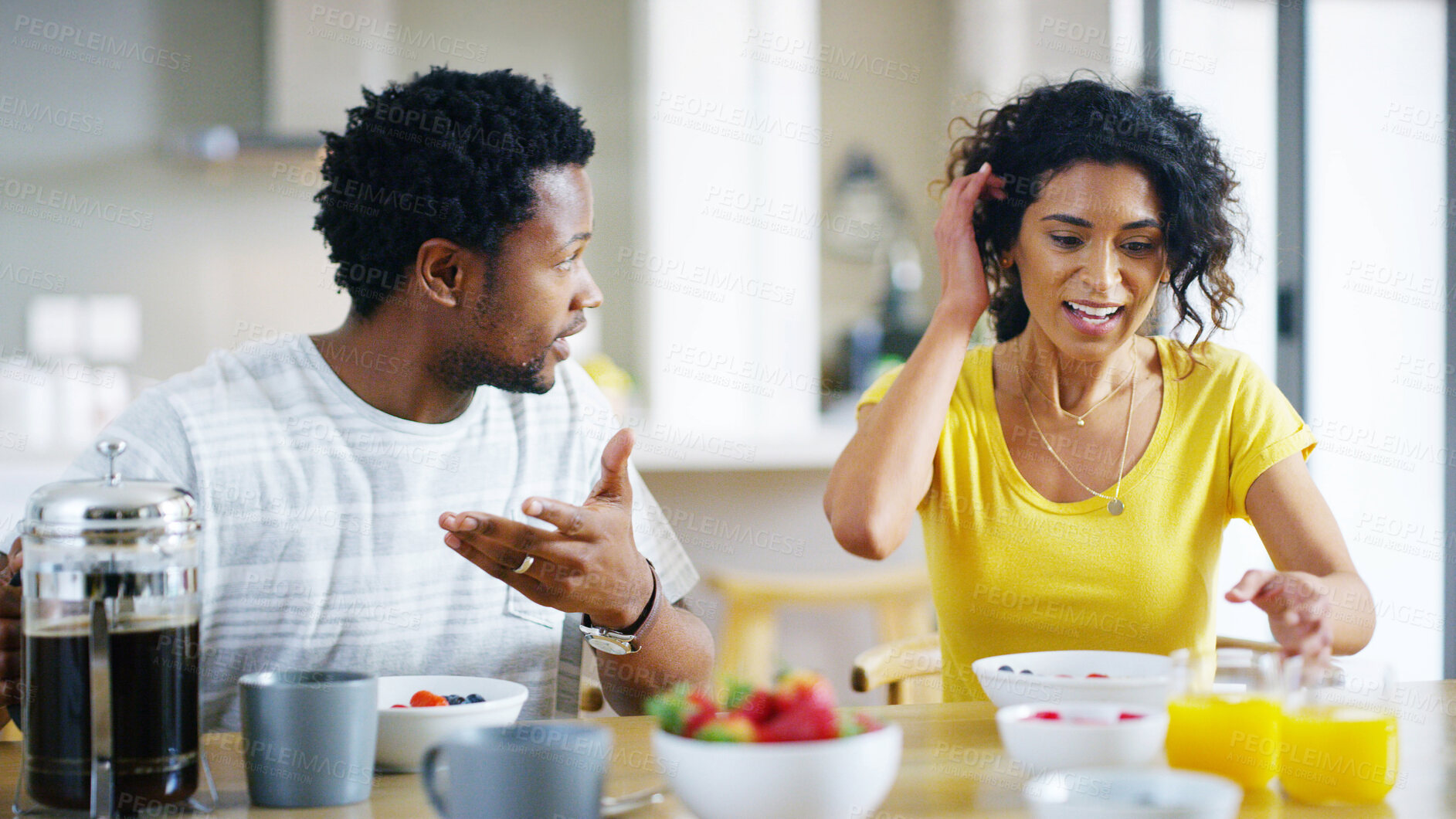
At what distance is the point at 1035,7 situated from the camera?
118 inches

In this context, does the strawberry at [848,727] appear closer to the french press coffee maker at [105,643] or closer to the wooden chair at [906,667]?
the french press coffee maker at [105,643]

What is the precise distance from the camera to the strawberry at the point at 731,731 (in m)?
0.72

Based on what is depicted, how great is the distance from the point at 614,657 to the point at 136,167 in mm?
2615

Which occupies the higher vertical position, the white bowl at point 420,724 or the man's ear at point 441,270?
the man's ear at point 441,270

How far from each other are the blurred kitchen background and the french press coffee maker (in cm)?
186

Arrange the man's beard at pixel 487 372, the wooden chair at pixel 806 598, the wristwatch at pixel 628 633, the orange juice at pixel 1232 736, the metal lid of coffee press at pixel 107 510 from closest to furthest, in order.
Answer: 1. the metal lid of coffee press at pixel 107 510
2. the orange juice at pixel 1232 736
3. the wristwatch at pixel 628 633
4. the man's beard at pixel 487 372
5. the wooden chair at pixel 806 598

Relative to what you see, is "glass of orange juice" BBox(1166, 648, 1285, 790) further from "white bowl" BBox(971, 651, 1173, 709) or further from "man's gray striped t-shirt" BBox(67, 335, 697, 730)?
"man's gray striped t-shirt" BBox(67, 335, 697, 730)

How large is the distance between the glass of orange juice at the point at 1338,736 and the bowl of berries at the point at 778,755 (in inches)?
12.3

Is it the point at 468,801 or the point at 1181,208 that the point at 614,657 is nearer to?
the point at 468,801

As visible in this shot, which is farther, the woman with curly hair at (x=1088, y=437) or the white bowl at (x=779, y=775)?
the woman with curly hair at (x=1088, y=437)

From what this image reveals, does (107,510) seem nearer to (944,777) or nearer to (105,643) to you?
(105,643)

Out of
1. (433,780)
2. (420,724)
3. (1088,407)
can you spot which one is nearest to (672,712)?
(433,780)

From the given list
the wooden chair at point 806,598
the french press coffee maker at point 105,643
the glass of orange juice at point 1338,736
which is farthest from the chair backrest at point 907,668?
the wooden chair at point 806,598

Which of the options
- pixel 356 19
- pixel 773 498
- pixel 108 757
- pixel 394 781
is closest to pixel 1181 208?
pixel 394 781
